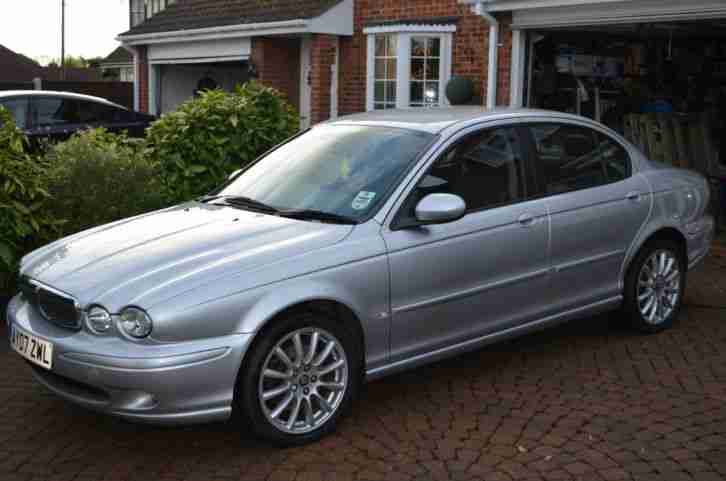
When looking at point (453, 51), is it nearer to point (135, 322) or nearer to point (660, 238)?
point (660, 238)

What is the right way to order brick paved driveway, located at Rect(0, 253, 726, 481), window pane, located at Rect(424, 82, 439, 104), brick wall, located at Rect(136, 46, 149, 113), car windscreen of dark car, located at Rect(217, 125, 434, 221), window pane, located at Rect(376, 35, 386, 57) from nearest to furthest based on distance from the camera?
brick paved driveway, located at Rect(0, 253, 726, 481) → car windscreen of dark car, located at Rect(217, 125, 434, 221) → window pane, located at Rect(424, 82, 439, 104) → window pane, located at Rect(376, 35, 386, 57) → brick wall, located at Rect(136, 46, 149, 113)

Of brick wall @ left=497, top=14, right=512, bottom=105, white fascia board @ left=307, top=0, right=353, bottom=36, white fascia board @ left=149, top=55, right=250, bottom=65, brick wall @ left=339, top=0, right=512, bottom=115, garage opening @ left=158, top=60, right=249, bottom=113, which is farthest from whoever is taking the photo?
garage opening @ left=158, top=60, right=249, bottom=113

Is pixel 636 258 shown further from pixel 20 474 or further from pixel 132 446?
pixel 20 474

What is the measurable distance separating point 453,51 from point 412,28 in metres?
0.77

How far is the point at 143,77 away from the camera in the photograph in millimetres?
20156

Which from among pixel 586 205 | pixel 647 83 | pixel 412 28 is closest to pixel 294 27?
pixel 412 28

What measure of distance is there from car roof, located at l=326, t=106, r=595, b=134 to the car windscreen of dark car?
0.08 meters

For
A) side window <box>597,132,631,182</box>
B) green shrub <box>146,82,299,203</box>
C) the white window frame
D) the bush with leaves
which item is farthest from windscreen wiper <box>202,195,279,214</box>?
the white window frame

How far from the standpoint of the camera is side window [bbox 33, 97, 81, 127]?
13000 millimetres

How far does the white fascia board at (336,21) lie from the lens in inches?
569

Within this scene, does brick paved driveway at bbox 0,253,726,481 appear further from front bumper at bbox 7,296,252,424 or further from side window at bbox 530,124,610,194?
side window at bbox 530,124,610,194

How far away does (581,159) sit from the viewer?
19.7 feet

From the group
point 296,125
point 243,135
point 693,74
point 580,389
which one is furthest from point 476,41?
point 580,389

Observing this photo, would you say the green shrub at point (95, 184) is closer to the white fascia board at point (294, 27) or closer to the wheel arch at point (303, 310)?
the wheel arch at point (303, 310)
